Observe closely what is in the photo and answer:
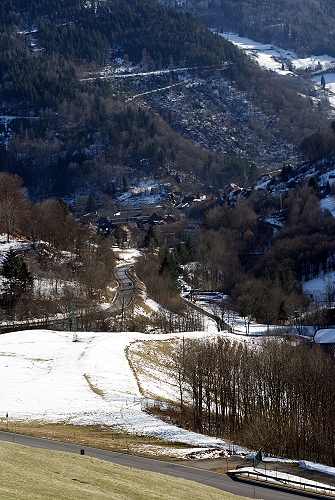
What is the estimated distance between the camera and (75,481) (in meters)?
30.3

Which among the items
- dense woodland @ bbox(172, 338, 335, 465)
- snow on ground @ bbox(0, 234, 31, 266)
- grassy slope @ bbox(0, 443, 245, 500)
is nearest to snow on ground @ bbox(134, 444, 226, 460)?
grassy slope @ bbox(0, 443, 245, 500)

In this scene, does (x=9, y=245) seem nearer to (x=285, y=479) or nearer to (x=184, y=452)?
(x=184, y=452)

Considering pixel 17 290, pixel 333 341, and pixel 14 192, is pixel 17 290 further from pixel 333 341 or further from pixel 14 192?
pixel 333 341

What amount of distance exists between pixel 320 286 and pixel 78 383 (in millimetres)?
91048

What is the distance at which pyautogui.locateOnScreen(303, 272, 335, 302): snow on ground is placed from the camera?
143000 mm

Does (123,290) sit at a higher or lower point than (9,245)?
lower

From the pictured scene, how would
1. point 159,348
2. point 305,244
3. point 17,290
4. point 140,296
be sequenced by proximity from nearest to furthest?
point 159,348 → point 17,290 → point 140,296 → point 305,244

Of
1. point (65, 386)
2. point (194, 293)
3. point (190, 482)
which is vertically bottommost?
point (194, 293)

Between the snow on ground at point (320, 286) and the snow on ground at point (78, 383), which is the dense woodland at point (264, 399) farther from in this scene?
the snow on ground at point (320, 286)

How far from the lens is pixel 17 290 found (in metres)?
104

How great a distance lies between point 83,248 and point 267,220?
8177 centimetres

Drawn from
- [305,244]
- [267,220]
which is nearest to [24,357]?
[305,244]

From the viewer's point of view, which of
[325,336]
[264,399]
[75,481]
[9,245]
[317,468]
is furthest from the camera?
[9,245]

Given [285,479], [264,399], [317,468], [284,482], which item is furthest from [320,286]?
[284,482]
